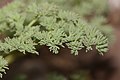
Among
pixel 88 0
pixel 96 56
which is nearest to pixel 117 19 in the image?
pixel 96 56

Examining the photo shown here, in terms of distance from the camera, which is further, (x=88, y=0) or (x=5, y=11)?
(x=88, y=0)

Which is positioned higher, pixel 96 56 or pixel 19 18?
pixel 96 56

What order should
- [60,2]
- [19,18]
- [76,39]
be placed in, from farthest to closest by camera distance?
[60,2], [19,18], [76,39]

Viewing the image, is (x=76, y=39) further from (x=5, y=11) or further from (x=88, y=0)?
(x=88, y=0)

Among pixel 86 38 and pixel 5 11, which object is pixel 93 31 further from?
pixel 5 11

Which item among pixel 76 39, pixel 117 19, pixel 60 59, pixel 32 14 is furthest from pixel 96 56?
pixel 76 39

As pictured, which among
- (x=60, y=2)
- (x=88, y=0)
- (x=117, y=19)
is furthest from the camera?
(x=117, y=19)

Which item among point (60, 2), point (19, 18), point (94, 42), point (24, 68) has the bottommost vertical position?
point (94, 42)
